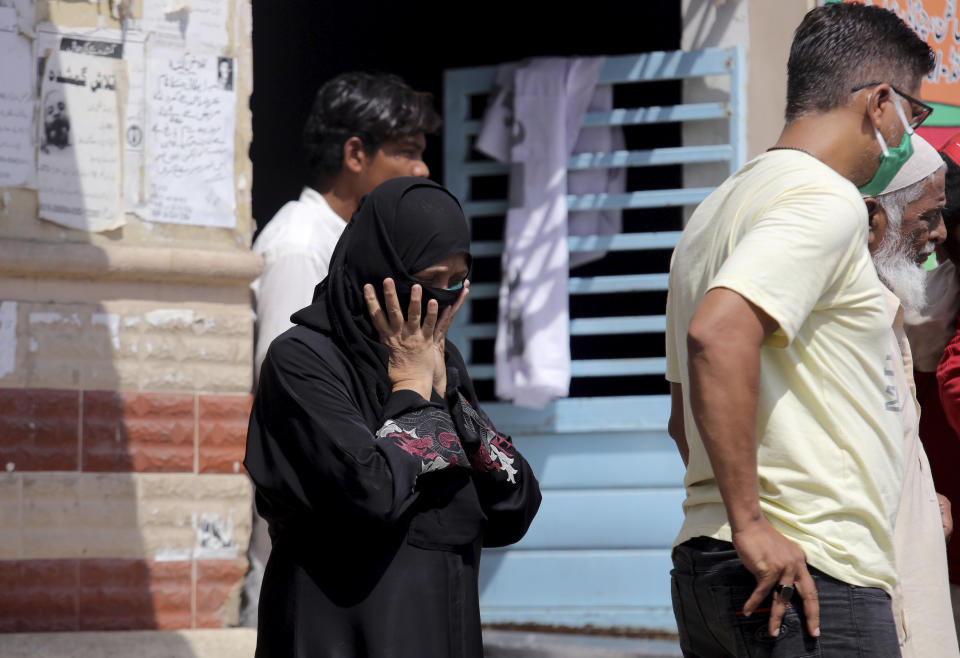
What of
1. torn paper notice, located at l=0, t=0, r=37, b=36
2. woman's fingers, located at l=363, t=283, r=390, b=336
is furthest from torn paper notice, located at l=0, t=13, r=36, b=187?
woman's fingers, located at l=363, t=283, r=390, b=336

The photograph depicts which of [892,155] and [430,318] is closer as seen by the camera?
[892,155]

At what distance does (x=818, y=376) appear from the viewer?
1.94m

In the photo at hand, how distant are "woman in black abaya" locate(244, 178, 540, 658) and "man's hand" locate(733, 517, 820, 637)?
62 centimetres

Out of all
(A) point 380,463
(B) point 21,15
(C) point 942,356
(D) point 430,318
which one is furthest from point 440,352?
(B) point 21,15

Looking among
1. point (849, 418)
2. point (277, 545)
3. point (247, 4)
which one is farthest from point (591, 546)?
point (849, 418)

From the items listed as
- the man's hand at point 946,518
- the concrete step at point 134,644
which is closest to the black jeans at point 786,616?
the man's hand at point 946,518

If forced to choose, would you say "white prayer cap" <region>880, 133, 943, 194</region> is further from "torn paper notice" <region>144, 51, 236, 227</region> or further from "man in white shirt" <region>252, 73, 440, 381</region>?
"torn paper notice" <region>144, 51, 236, 227</region>

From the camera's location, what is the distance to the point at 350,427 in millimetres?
2174

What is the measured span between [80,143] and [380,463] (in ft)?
6.46

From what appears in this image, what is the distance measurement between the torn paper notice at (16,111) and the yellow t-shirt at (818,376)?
2335 mm

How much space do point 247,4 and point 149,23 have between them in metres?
0.31

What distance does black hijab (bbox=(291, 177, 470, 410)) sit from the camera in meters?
2.34

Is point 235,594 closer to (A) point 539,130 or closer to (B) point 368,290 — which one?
(B) point 368,290

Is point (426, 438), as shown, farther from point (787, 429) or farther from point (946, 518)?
point (946, 518)
